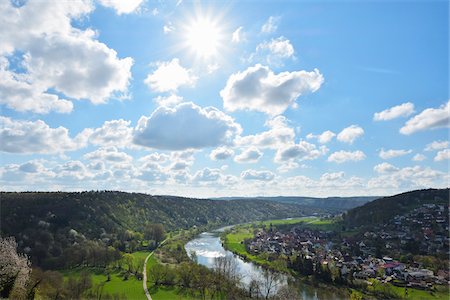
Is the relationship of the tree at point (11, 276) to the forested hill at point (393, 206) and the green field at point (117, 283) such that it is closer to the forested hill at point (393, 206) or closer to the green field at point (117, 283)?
the green field at point (117, 283)

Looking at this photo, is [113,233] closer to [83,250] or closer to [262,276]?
[83,250]

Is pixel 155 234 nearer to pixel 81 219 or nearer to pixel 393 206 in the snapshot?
pixel 81 219

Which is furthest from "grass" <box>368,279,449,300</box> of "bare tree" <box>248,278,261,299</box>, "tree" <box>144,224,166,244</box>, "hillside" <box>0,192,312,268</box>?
"tree" <box>144,224,166,244</box>

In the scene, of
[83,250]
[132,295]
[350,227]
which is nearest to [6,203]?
[83,250]

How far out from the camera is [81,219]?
87.1 metres

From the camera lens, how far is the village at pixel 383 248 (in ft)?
164

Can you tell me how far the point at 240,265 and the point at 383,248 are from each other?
97.2 ft

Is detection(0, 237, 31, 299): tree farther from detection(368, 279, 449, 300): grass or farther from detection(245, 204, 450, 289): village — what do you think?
detection(245, 204, 450, 289): village

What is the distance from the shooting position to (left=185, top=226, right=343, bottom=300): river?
43.4 metres

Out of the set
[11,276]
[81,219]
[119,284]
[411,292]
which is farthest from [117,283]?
[81,219]

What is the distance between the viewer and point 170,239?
9338cm

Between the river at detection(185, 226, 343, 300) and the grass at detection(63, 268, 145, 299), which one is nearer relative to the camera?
the grass at detection(63, 268, 145, 299)

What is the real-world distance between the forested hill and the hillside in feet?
186

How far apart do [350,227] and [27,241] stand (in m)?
81.9
